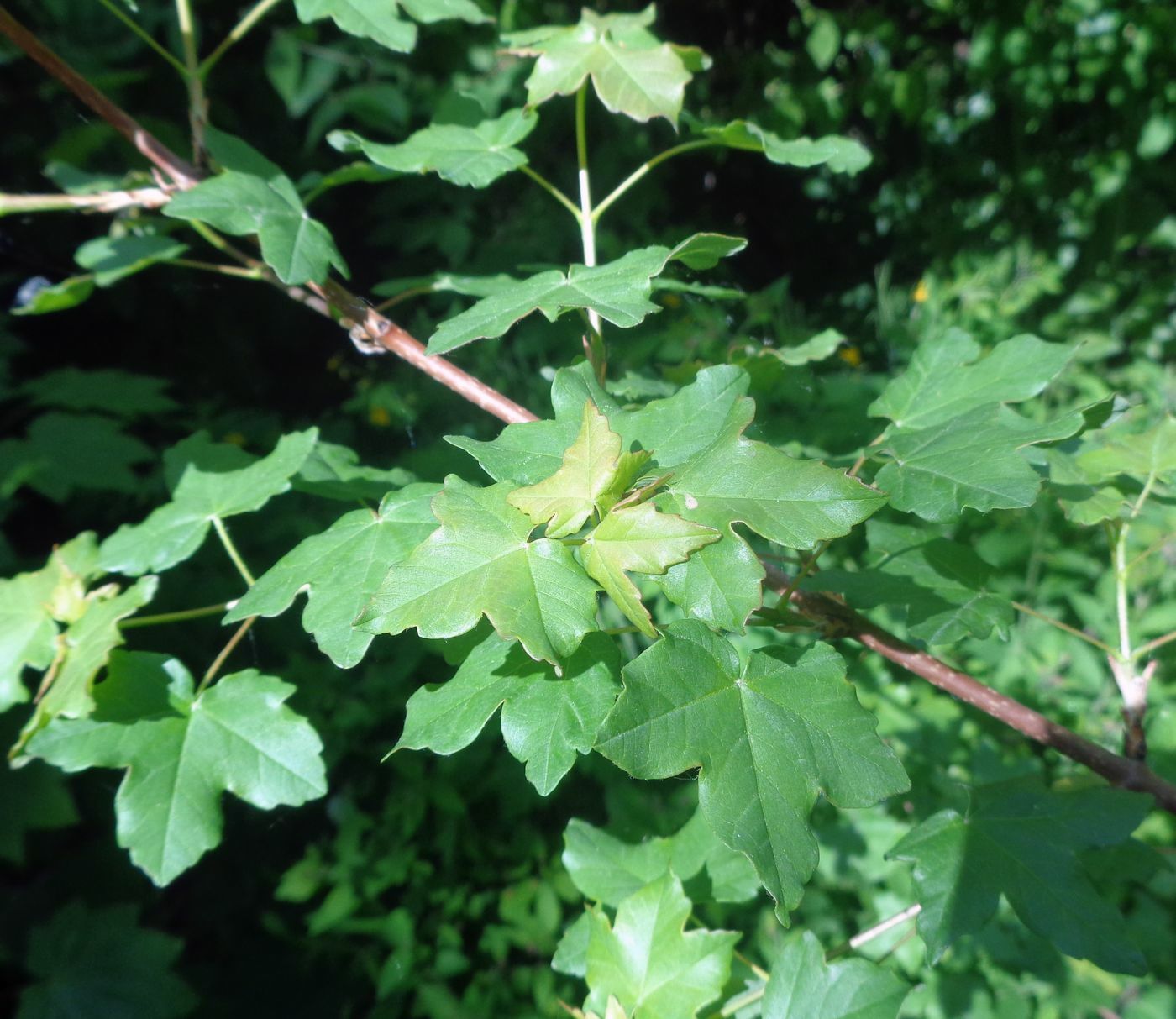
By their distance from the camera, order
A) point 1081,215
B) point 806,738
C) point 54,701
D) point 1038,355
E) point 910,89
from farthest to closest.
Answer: point 1081,215, point 910,89, point 1038,355, point 54,701, point 806,738

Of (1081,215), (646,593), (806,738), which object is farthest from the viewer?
(1081,215)

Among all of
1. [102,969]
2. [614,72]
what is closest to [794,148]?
[614,72]

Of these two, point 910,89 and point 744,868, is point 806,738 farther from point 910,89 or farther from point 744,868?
point 910,89

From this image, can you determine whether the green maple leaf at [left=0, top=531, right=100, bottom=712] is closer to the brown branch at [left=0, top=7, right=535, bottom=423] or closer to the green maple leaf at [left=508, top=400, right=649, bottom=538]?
the brown branch at [left=0, top=7, right=535, bottom=423]

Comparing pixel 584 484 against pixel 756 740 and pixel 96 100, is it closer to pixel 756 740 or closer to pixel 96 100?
pixel 756 740

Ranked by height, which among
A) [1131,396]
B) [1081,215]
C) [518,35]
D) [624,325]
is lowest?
[1131,396]

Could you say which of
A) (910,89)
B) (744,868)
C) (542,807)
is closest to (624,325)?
(744,868)
